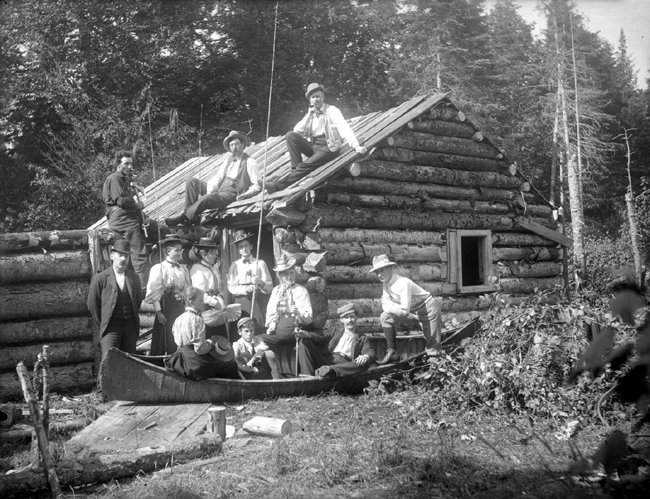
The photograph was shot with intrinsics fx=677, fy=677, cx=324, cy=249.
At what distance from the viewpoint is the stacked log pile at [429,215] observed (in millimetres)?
11359

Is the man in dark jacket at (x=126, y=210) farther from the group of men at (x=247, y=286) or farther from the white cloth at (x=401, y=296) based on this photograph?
the white cloth at (x=401, y=296)

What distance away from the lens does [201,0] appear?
28.3 metres

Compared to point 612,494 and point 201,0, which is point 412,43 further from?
point 612,494

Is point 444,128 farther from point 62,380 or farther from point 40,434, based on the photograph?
point 40,434

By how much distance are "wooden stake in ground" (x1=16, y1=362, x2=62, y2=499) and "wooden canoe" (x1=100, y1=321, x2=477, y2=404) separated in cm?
242

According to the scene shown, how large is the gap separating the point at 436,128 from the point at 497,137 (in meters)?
21.5

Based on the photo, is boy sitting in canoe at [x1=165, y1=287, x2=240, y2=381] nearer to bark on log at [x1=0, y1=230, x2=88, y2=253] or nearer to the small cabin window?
bark on log at [x1=0, y1=230, x2=88, y2=253]

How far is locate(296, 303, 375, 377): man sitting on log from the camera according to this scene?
9.26 m

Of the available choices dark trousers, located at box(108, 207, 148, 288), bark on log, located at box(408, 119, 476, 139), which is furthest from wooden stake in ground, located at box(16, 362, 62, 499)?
bark on log, located at box(408, 119, 476, 139)

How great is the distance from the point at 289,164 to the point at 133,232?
3.21 meters

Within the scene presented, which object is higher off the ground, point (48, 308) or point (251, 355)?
point (48, 308)

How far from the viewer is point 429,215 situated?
12.6 m

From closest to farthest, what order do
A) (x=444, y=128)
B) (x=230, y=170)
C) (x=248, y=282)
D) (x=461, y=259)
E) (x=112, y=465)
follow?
1. (x=112, y=465)
2. (x=248, y=282)
3. (x=230, y=170)
4. (x=444, y=128)
5. (x=461, y=259)

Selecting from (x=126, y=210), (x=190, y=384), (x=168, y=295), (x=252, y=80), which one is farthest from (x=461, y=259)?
(x=252, y=80)
